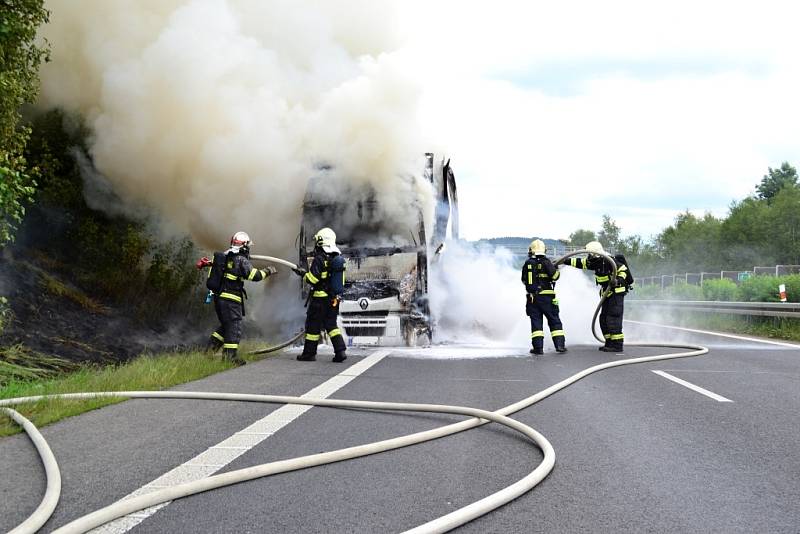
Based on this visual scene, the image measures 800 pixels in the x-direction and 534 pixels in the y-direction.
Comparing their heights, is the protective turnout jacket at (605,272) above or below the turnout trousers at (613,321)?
above

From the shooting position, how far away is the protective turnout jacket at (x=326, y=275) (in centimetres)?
971

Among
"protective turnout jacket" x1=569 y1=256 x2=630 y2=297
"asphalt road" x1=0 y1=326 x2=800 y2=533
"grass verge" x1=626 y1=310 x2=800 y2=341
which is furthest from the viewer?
"grass verge" x1=626 y1=310 x2=800 y2=341

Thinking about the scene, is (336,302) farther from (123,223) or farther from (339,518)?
(123,223)

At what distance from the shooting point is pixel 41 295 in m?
14.1

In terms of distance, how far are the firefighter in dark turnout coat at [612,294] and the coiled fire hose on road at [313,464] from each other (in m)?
5.21

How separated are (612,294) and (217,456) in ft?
28.5

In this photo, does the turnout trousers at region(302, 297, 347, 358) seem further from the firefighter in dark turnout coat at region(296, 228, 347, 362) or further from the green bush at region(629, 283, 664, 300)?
the green bush at region(629, 283, 664, 300)

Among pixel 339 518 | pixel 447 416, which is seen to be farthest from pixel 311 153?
pixel 339 518

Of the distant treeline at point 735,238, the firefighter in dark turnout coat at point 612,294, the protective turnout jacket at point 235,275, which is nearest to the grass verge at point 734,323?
the firefighter in dark turnout coat at point 612,294

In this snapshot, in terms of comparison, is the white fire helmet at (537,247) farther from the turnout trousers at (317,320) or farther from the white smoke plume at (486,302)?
the turnout trousers at (317,320)

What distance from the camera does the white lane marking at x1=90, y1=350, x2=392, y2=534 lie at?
3.15 metres

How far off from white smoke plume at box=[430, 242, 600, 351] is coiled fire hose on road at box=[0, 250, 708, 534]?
689 cm

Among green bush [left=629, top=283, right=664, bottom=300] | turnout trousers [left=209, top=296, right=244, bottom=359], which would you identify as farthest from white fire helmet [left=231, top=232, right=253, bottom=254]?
green bush [left=629, top=283, right=664, bottom=300]

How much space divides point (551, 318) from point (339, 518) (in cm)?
855
